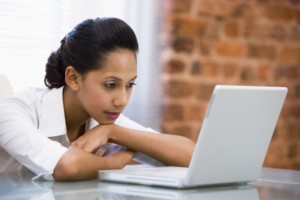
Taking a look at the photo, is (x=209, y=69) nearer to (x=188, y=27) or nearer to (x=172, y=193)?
(x=188, y=27)

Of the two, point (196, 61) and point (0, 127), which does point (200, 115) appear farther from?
point (0, 127)

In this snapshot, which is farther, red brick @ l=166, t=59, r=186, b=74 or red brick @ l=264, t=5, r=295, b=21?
red brick @ l=264, t=5, r=295, b=21

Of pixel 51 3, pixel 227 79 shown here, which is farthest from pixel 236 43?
pixel 51 3

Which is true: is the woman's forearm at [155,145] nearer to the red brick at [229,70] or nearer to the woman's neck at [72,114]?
the woman's neck at [72,114]

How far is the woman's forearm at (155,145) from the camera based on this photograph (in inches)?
70.6

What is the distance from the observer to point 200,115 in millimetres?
3064

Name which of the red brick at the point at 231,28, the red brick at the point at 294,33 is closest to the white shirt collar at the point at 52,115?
the red brick at the point at 231,28

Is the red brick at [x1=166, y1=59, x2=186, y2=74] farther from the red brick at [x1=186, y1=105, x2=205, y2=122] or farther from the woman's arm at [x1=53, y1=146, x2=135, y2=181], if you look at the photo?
the woman's arm at [x1=53, y1=146, x2=135, y2=181]

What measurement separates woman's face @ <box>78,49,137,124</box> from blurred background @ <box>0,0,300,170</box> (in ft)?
2.57

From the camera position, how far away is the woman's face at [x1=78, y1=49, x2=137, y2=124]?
1746mm

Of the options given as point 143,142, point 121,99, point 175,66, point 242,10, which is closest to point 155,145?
point 143,142

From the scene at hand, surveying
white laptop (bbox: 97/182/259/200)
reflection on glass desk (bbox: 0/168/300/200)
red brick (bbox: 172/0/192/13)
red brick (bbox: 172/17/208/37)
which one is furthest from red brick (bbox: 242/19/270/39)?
white laptop (bbox: 97/182/259/200)

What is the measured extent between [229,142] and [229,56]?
5.86 ft

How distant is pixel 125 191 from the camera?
1330 mm
